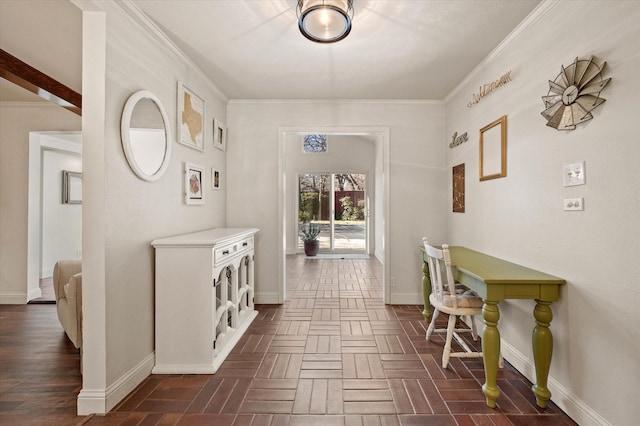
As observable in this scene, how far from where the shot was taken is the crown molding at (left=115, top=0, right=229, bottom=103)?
6.34ft

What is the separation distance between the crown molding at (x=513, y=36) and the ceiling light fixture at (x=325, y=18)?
125cm

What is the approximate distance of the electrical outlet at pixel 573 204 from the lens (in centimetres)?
167

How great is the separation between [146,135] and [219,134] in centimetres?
139

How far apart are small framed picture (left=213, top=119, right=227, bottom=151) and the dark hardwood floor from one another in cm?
205

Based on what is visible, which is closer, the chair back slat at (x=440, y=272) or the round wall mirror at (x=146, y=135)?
the round wall mirror at (x=146, y=135)

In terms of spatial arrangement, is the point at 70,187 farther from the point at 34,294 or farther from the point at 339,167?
the point at 339,167

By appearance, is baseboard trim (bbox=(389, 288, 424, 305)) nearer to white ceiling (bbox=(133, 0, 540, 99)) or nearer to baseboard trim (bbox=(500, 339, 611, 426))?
baseboard trim (bbox=(500, 339, 611, 426))

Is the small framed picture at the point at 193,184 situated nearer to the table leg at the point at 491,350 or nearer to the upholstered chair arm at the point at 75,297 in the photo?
the upholstered chair arm at the point at 75,297

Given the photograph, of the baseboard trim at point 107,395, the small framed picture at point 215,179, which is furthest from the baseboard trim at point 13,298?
the baseboard trim at point 107,395

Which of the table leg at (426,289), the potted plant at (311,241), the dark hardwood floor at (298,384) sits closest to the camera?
the dark hardwood floor at (298,384)

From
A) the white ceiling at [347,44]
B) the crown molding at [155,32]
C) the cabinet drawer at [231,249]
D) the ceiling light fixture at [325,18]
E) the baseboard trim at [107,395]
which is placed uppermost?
the white ceiling at [347,44]

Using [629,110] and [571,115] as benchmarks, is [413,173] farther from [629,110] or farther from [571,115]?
[629,110]

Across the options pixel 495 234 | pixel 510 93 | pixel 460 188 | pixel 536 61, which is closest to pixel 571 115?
pixel 536 61

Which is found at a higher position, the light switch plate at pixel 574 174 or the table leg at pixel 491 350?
the light switch plate at pixel 574 174
